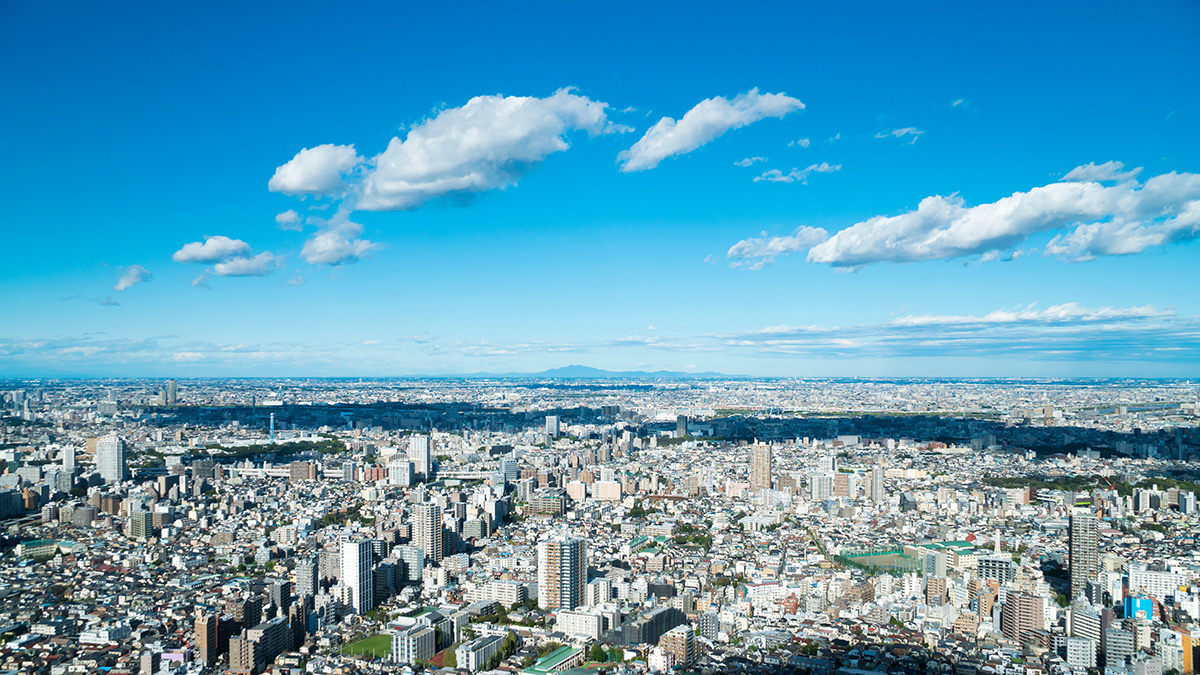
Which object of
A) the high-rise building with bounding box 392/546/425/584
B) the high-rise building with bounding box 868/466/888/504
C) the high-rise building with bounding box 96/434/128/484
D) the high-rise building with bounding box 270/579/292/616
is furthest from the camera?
the high-rise building with bounding box 868/466/888/504

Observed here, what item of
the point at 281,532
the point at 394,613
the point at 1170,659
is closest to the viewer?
the point at 1170,659

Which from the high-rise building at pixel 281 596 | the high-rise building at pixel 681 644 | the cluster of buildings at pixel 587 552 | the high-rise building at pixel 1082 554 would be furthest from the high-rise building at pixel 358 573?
the high-rise building at pixel 1082 554

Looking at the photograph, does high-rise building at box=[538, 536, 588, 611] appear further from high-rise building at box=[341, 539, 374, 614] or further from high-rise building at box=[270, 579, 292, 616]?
high-rise building at box=[270, 579, 292, 616]

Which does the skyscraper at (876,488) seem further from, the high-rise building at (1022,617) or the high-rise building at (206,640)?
the high-rise building at (206,640)

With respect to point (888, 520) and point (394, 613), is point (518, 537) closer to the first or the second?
point (394, 613)

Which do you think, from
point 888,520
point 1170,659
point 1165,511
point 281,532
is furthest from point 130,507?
point 1165,511

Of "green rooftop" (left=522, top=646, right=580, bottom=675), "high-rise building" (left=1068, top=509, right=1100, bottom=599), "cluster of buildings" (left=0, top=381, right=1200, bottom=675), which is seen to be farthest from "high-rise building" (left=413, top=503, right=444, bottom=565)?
"high-rise building" (left=1068, top=509, right=1100, bottom=599)
